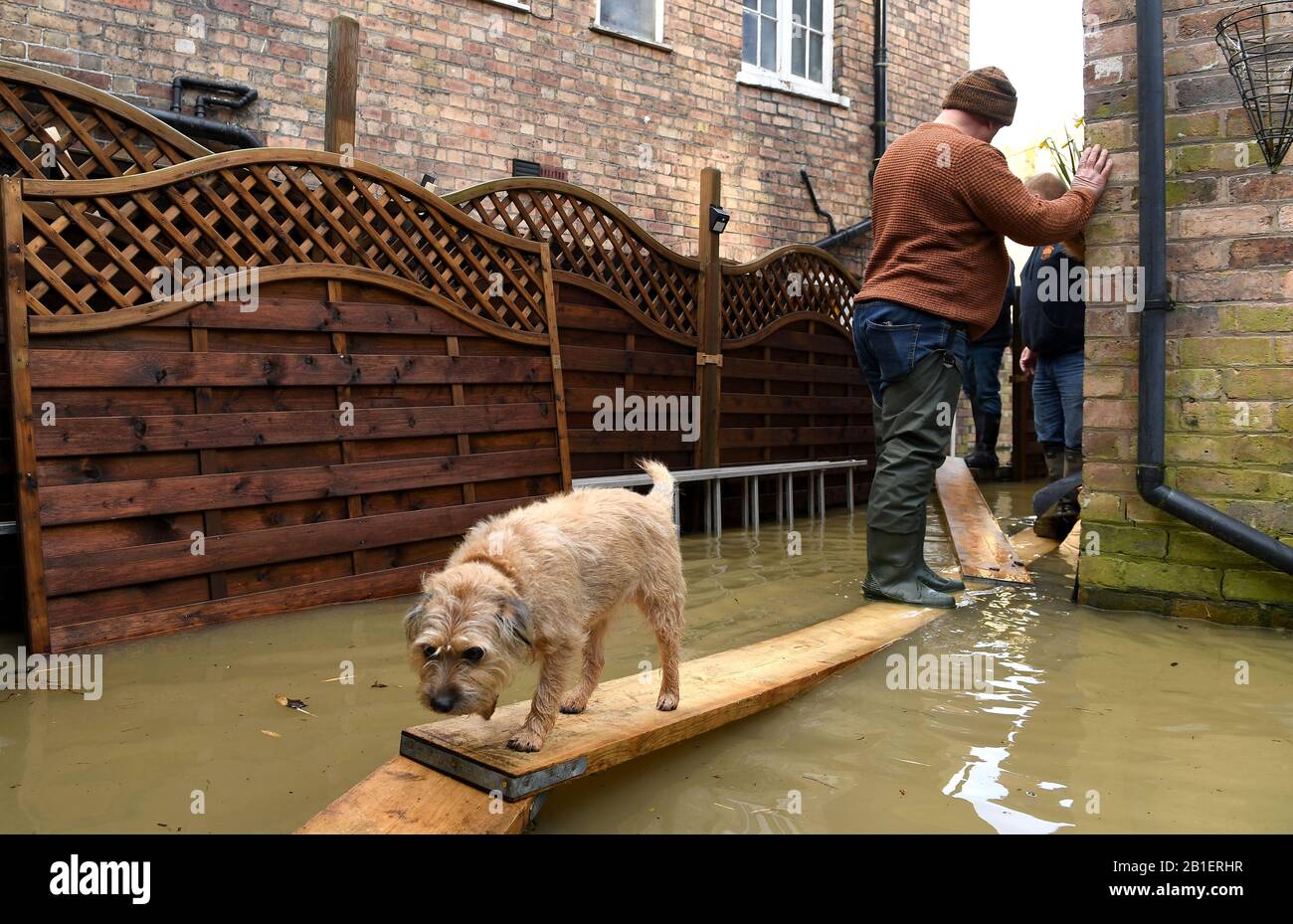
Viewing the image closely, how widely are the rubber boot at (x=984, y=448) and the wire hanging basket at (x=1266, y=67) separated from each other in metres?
5.58

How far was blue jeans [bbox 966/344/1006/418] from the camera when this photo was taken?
28.3 feet

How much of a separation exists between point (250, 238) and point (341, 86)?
4.11ft

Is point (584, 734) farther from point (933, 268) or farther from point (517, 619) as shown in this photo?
point (933, 268)

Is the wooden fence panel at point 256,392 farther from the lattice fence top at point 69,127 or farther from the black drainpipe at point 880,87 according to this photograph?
the black drainpipe at point 880,87

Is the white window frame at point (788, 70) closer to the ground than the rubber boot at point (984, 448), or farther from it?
farther from it

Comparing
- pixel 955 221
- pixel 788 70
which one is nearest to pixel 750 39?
pixel 788 70

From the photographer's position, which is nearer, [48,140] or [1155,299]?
[1155,299]

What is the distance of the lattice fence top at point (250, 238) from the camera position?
3619 mm

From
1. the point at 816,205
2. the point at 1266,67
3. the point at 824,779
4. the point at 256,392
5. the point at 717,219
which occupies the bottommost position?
the point at 824,779

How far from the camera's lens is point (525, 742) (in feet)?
6.86

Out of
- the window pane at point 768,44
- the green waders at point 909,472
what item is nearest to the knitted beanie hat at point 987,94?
the green waders at point 909,472

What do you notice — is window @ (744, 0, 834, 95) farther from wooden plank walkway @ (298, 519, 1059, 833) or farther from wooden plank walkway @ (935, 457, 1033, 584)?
wooden plank walkway @ (298, 519, 1059, 833)

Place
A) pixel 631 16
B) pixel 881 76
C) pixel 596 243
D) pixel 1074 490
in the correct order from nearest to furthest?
pixel 1074 490 < pixel 596 243 < pixel 631 16 < pixel 881 76

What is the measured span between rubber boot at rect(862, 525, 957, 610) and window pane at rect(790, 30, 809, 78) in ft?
25.3
